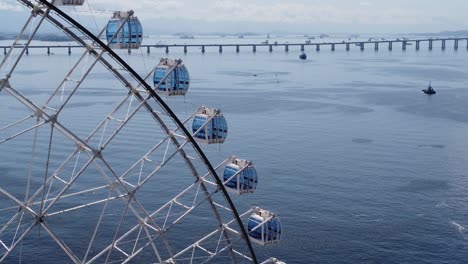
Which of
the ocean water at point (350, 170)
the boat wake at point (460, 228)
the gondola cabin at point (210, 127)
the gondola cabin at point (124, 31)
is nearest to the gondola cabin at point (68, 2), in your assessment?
the gondola cabin at point (124, 31)

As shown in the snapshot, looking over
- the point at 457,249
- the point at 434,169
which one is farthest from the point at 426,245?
the point at 434,169

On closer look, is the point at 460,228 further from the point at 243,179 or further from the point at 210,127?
the point at 210,127

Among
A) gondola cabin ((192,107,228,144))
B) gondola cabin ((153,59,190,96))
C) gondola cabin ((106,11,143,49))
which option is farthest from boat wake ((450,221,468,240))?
gondola cabin ((106,11,143,49))

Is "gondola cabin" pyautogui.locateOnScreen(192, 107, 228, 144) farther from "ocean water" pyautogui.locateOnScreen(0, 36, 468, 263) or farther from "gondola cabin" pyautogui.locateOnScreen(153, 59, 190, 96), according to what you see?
"ocean water" pyautogui.locateOnScreen(0, 36, 468, 263)

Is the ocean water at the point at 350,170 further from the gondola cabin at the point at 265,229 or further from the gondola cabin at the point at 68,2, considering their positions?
the gondola cabin at the point at 265,229

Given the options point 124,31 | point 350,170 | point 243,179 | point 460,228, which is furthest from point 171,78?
point 350,170

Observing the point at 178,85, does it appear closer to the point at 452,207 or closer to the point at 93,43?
the point at 93,43

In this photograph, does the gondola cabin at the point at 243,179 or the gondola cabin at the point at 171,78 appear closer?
the gondola cabin at the point at 171,78
